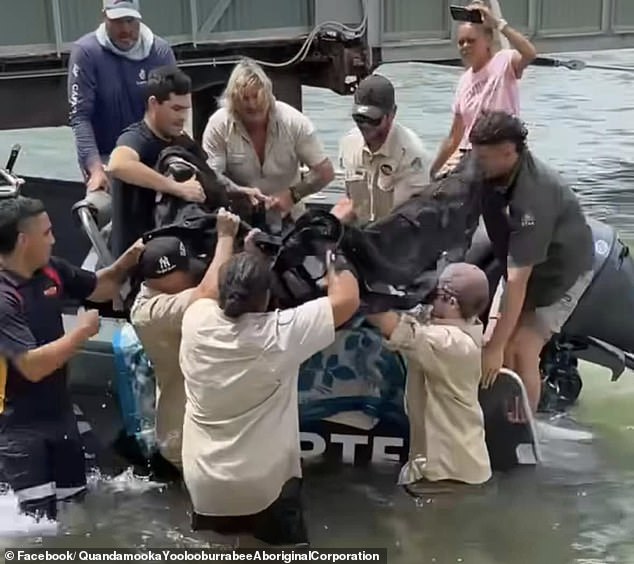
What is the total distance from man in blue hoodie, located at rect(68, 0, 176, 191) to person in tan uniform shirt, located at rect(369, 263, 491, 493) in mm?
2039

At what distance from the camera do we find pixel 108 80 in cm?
578

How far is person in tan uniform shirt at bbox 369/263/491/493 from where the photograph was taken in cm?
442

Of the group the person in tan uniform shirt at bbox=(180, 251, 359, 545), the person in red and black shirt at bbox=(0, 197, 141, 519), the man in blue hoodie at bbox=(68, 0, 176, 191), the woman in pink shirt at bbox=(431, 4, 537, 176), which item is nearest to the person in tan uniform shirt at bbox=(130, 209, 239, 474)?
the person in red and black shirt at bbox=(0, 197, 141, 519)

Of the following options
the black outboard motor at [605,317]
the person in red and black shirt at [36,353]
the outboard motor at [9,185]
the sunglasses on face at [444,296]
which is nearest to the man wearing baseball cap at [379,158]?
the sunglasses on face at [444,296]

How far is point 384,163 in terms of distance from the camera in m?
5.08

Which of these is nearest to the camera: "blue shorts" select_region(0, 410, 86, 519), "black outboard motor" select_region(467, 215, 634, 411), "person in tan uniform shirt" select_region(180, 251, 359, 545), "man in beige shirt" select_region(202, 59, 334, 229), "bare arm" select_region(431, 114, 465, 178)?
"person in tan uniform shirt" select_region(180, 251, 359, 545)

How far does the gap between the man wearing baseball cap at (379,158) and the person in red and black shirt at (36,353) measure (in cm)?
110

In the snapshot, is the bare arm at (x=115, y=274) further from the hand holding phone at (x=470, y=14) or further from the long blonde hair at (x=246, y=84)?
the hand holding phone at (x=470, y=14)

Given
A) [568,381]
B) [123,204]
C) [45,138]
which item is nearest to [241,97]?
[123,204]

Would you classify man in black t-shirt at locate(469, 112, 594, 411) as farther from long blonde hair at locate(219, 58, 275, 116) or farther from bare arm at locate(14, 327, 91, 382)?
bare arm at locate(14, 327, 91, 382)

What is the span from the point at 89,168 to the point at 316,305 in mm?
2004

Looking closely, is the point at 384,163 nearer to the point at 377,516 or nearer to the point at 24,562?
A: the point at 377,516

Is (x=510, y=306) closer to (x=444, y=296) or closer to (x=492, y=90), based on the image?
(x=444, y=296)

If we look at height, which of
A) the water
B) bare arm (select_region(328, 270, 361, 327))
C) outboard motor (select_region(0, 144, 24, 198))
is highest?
outboard motor (select_region(0, 144, 24, 198))
